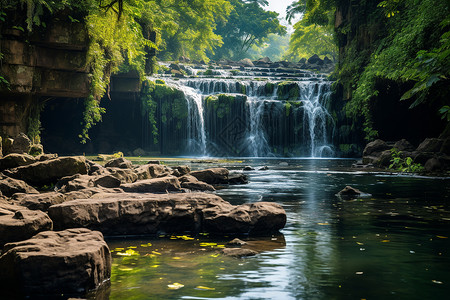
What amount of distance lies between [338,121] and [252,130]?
225 inches

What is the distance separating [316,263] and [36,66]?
1538 centimetres

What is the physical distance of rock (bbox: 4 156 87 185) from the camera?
10.2 m

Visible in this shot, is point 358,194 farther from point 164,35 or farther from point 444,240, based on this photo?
point 164,35

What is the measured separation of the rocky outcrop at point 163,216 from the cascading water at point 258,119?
2451 centimetres

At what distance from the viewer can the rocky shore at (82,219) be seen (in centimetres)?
353

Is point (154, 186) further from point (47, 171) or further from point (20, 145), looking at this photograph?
point (20, 145)

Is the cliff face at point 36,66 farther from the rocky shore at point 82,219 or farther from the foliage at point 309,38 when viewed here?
the foliage at point 309,38

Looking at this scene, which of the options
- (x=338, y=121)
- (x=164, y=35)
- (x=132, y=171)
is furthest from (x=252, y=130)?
(x=164, y=35)

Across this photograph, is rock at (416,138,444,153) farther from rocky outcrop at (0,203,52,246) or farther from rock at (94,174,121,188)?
rocky outcrop at (0,203,52,246)

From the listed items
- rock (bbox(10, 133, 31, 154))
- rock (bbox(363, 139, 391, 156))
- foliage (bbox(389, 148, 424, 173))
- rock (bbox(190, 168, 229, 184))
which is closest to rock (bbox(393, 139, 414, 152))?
foliage (bbox(389, 148, 424, 173))

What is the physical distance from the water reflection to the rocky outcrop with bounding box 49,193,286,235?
309 millimetres

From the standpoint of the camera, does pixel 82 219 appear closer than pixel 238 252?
No

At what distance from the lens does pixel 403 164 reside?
1697 centimetres

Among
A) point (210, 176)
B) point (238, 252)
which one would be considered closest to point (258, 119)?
point (210, 176)
